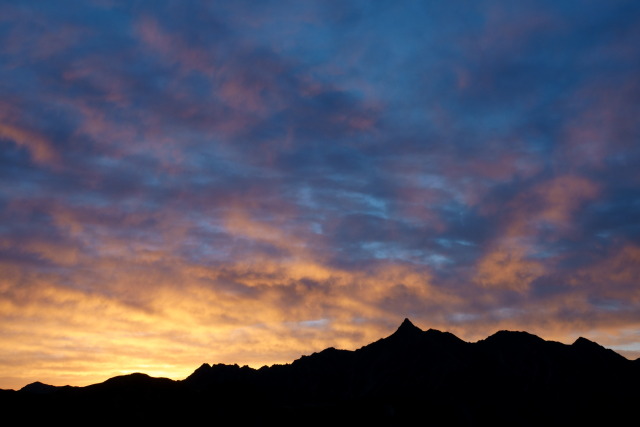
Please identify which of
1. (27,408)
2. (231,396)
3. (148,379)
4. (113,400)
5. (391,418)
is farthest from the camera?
(391,418)

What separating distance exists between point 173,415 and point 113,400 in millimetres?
15987

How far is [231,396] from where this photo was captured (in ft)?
572

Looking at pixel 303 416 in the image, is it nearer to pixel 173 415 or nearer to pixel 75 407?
pixel 173 415

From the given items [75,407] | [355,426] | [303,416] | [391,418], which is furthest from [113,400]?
[391,418]

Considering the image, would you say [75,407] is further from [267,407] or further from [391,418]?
[391,418]

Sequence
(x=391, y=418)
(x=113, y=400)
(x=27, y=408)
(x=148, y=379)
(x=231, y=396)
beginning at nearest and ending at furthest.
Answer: (x=27, y=408), (x=113, y=400), (x=148, y=379), (x=231, y=396), (x=391, y=418)

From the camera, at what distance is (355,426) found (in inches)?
6900

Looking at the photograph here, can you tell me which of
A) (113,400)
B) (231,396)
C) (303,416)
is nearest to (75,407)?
(113,400)

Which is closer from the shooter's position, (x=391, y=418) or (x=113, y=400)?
(x=113, y=400)

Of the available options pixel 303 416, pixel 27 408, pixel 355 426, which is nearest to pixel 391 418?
pixel 355 426

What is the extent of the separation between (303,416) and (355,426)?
1582cm

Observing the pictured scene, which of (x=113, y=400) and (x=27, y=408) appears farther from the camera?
(x=113, y=400)

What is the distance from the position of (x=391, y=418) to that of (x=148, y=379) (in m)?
76.7

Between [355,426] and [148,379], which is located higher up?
[148,379]
